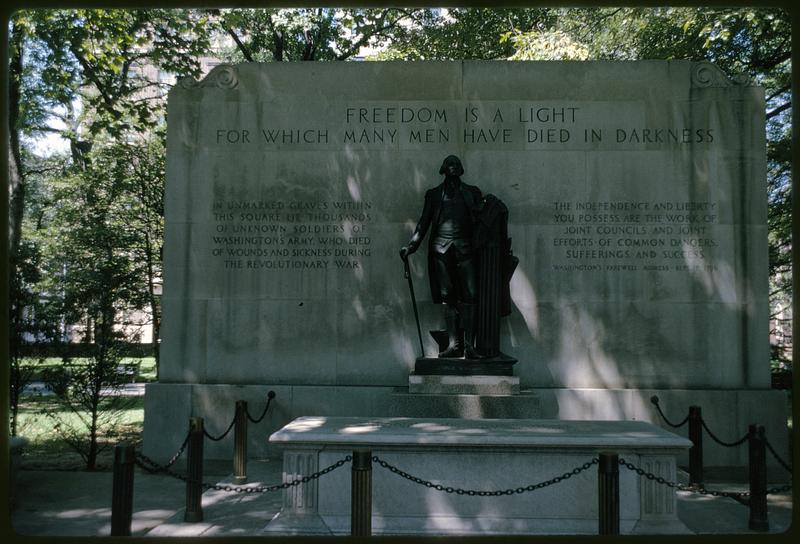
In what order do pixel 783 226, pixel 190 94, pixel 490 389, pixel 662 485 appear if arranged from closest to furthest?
pixel 662 485
pixel 490 389
pixel 190 94
pixel 783 226

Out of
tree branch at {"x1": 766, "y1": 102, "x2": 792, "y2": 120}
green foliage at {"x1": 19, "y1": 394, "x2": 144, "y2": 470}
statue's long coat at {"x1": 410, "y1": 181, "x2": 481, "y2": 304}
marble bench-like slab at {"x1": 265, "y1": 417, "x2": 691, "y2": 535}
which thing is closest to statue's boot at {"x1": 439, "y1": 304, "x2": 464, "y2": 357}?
statue's long coat at {"x1": 410, "y1": 181, "x2": 481, "y2": 304}

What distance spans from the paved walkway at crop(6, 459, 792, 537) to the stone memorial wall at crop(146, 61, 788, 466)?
1.68 metres

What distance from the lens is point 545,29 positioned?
864 inches

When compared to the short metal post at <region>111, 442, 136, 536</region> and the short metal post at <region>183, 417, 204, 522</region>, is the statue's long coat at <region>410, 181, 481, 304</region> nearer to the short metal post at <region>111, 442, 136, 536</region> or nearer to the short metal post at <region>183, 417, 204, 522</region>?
the short metal post at <region>183, 417, 204, 522</region>

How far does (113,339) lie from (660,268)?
355 inches

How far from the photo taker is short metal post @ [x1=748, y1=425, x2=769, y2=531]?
7.61 m

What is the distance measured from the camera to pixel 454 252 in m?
10.1

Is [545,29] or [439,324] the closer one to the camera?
[439,324]

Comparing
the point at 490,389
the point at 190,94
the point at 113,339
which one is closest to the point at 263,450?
the point at 113,339

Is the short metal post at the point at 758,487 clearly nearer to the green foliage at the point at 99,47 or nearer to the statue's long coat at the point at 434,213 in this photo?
the statue's long coat at the point at 434,213

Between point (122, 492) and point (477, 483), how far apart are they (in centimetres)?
344

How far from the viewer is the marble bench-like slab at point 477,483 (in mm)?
7086

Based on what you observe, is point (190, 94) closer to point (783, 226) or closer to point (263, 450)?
point (263, 450)

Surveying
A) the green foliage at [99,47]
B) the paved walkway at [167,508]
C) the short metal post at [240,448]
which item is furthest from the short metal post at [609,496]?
the green foliage at [99,47]
